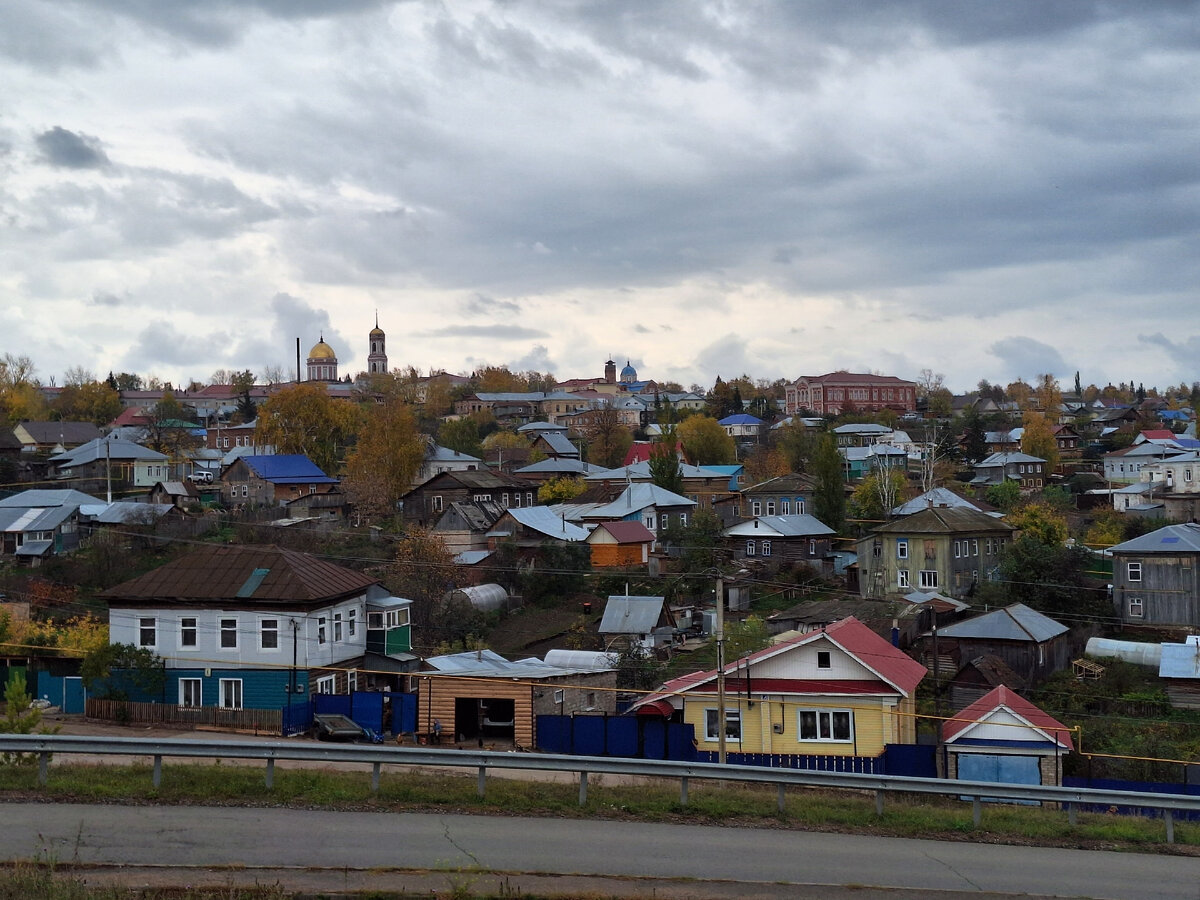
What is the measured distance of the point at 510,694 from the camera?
27953 mm

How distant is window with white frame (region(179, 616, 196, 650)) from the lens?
2972 cm

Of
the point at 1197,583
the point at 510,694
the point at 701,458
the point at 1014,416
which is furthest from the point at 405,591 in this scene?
the point at 1014,416

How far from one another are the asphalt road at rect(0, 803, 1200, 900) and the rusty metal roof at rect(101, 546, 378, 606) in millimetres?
17397

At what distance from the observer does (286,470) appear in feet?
235

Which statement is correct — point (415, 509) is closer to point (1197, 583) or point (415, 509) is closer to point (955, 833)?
point (1197, 583)

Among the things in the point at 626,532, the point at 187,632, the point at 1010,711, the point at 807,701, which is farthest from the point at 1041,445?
the point at 187,632

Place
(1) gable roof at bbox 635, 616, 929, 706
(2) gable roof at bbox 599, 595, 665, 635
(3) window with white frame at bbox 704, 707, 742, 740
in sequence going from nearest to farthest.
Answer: (1) gable roof at bbox 635, 616, 929, 706
(3) window with white frame at bbox 704, 707, 742, 740
(2) gable roof at bbox 599, 595, 665, 635

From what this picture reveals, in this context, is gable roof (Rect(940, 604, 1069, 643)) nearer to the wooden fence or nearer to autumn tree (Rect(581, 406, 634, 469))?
the wooden fence

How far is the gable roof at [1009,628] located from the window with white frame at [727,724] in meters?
14.0

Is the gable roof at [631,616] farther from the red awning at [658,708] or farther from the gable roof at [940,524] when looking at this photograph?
the gable roof at [940,524]

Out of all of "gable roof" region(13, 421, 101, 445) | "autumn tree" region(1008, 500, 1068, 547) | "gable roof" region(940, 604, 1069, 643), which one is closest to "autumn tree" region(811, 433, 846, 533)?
"autumn tree" region(1008, 500, 1068, 547)

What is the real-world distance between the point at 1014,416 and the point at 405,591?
99.7m

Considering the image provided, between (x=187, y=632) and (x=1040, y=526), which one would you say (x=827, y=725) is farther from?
(x=1040, y=526)

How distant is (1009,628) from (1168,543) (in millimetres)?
11651
